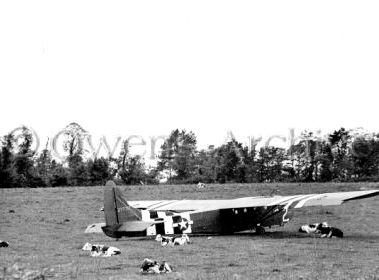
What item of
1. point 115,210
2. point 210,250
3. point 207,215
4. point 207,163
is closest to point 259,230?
point 207,215

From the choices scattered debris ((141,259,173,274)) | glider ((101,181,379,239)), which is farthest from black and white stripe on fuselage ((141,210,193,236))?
scattered debris ((141,259,173,274))

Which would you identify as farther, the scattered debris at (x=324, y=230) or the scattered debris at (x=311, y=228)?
the scattered debris at (x=311, y=228)

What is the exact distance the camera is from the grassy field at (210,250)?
1077 cm

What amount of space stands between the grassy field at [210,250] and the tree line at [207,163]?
3232cm

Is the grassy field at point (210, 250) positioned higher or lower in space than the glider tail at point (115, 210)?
lower

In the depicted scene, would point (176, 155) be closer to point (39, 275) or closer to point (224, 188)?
point (224, 188)

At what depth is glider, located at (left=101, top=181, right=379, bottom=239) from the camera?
17.7 metres

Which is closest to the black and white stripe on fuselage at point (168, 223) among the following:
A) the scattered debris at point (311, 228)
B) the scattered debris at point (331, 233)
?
the scattered debris at point (311, 228)

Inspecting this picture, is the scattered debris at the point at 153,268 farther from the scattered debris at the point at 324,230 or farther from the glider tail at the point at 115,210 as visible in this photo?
the scattered debris at the point at 324,230

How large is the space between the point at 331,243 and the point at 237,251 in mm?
3162

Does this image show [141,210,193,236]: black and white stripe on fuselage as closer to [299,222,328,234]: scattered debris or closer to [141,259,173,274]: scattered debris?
[299,222,328,234]: scattered debris

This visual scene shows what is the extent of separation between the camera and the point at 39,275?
276 inches

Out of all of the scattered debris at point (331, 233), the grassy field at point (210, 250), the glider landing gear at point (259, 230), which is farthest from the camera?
the glider landing gear at point (259, 230)

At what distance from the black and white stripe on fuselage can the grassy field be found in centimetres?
61
